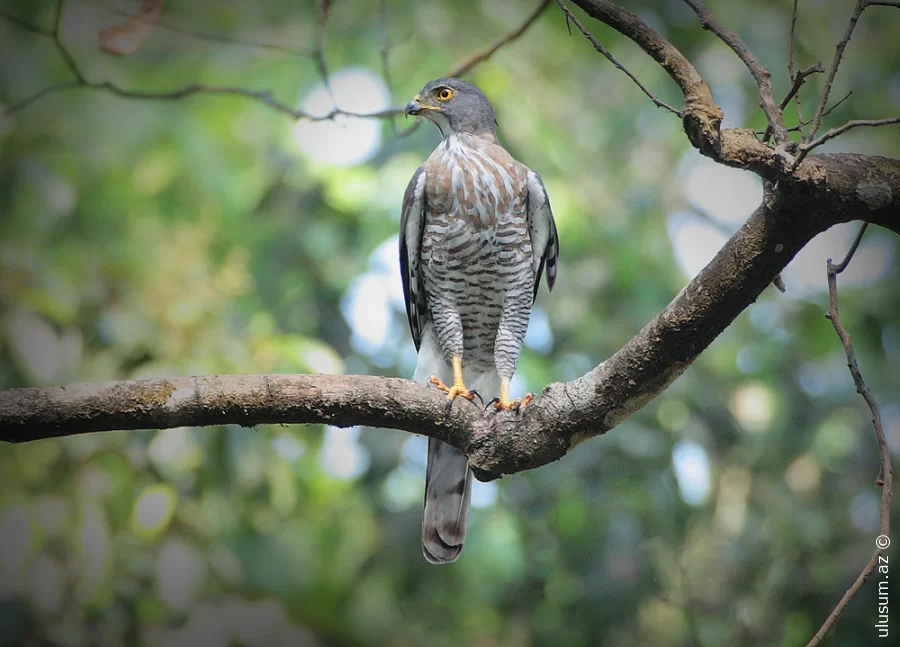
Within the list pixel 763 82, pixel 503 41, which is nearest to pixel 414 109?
pixel 503 41

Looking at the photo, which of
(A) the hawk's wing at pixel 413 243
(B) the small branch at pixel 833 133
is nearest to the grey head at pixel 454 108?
(A) the hawk's wing at pixel 413 243

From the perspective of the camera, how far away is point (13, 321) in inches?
131

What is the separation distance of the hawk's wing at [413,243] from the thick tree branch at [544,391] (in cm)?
84

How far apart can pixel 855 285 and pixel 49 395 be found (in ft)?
11.9

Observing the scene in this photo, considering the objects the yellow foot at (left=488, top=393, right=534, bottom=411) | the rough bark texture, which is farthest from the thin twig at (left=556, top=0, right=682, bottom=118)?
the yellow foot at (left=488, top=393, right=534, bottom=411)

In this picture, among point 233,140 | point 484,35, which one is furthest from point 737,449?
point 233,140

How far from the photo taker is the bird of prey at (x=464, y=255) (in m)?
2.58

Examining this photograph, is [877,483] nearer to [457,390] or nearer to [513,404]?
[513,404]

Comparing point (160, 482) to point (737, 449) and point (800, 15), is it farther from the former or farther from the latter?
point (800, 15)

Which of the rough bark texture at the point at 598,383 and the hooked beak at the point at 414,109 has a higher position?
the hooked beak at the point at 414,109

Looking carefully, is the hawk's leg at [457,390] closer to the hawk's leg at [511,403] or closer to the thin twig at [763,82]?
the hawk's leg at [511,403]

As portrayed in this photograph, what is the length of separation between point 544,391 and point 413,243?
0.90 m

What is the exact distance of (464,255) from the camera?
2590 millimetres

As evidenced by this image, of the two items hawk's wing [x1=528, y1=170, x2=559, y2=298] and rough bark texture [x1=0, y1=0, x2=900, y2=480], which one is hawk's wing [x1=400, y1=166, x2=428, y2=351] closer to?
hawk's wing [x1=528, y1=170, x2=559, y2=298]
